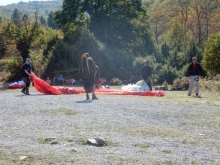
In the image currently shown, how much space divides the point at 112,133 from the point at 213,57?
25.1 metres

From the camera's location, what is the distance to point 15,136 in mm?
8570

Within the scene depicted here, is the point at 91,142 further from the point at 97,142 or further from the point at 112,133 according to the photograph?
the point at 112,133

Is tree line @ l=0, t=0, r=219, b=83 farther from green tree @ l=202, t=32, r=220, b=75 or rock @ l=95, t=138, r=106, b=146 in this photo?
rock @ l=95, t=138, r=106, b=146

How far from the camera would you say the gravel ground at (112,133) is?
6988 millimetres

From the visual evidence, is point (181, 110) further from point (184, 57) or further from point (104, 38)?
point (104, 38)

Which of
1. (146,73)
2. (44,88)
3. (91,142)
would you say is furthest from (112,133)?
(146,73)

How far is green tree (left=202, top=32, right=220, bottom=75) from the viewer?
32562mm

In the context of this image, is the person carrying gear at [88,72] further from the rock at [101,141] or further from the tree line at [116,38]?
the tree line at [116,38]

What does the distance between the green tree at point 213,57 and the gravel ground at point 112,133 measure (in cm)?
1930

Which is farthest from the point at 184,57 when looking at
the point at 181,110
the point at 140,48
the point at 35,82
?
the point at 181,110

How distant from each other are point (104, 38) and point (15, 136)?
4202 cm

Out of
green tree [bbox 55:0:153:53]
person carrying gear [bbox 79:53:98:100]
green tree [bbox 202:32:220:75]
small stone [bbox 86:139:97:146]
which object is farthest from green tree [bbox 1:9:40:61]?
small stone [bbox 86:139:97:146]

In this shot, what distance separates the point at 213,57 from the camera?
32.7 meters

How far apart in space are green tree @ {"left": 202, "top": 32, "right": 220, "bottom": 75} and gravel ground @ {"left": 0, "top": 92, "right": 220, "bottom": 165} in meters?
19.3
